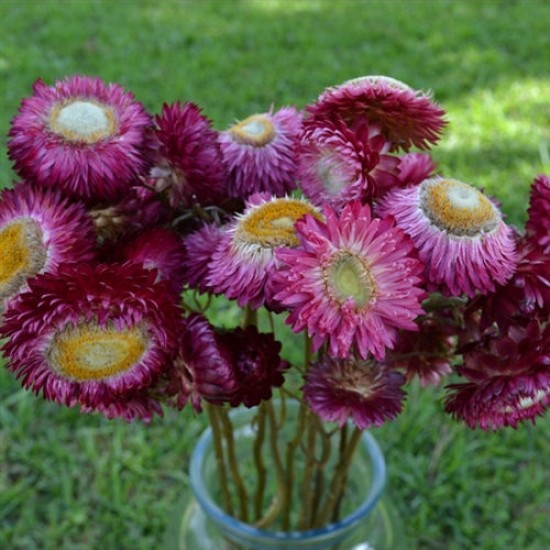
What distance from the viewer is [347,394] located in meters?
0.59

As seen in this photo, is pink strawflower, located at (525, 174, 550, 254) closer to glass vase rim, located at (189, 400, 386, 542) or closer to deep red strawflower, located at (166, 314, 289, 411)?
deep red strawflower, located at (166, 314, 289, 411)

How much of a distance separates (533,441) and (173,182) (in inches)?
41.9

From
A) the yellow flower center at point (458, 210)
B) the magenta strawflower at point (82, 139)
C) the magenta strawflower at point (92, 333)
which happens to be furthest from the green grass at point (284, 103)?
the yellow flower center at point (458, 210)

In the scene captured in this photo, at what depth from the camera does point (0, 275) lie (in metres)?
0.56

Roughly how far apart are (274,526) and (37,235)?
1.35 feet

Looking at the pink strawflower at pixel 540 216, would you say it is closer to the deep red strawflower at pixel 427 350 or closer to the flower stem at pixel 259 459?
the deep red strawflower at pixel 427 350

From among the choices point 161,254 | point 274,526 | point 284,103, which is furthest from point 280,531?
point 284,103

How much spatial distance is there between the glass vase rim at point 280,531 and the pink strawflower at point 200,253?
0.26m

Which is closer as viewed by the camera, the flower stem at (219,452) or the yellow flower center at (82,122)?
the yellow flower center at (82,122)

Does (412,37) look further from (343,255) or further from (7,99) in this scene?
(343,255)

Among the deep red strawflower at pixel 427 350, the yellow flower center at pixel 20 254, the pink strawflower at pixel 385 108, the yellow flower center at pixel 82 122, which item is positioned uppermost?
the pink strawflower at pixel 385 108

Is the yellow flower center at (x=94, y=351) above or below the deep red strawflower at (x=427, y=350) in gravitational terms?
above

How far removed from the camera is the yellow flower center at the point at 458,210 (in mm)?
547

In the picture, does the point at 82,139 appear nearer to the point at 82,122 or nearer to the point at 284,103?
Answer: the point at 82,122
